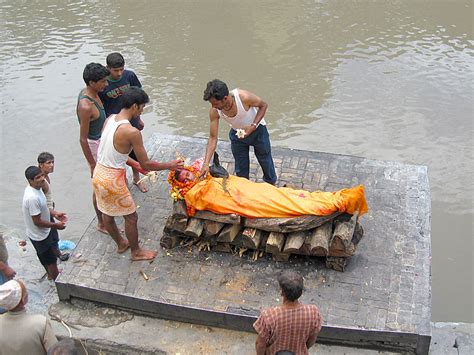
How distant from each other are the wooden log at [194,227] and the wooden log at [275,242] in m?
0.73

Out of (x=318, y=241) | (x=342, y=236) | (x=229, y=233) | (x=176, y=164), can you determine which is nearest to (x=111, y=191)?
(x=176, y=164)

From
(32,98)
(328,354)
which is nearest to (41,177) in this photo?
(328,354)

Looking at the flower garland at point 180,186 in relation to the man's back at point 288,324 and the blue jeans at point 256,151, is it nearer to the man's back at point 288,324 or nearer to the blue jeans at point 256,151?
the blue jeans at point 256,151

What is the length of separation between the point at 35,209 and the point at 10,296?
5.34ft

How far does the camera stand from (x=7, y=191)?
7.88 meters

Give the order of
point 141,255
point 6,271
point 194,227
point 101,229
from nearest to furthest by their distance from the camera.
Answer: point 6,271 < point 194,227 < point 141,255 < point 101,229

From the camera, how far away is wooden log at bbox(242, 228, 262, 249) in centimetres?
539

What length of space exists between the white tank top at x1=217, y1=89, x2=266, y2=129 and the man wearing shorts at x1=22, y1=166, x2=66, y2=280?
2007mm

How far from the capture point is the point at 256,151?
6.18m

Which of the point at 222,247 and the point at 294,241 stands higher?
the point at 294,241

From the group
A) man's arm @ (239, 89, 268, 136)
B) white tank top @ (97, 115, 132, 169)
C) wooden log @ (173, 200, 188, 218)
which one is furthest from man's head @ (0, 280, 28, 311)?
man's arm @ (239, 89, 268, 136)

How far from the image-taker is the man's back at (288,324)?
142 inches

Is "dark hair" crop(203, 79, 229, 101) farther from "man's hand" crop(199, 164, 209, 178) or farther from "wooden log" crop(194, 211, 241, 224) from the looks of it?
"wooden log" crop(194, 211, 241, 224)

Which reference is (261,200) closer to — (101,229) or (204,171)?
(204,171)
